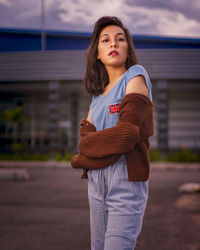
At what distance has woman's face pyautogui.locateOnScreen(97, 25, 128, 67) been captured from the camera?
6.64 feet

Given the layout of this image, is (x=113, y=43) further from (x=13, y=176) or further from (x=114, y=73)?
(x=13, y=176)

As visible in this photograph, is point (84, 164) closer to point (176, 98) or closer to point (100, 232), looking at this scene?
point (100, 232)

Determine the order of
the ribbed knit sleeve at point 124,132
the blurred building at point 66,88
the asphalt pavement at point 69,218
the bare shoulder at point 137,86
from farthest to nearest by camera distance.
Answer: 1. the blurred building at point 66,88
2. the asphalt pavement at point 69,218
3. the bare shoulder at point 137,86
4. the ribbed knit sleeve at point 124,132

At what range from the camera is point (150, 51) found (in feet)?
55.5

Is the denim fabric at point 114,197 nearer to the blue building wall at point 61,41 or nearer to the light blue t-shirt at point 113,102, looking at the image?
the light blue t-shirt at point 113,102

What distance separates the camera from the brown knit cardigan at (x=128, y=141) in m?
1.76

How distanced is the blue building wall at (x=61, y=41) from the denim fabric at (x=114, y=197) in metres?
24.3

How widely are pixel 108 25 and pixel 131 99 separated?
0.55 meters

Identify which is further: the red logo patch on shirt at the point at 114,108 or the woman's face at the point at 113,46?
the woman's face at the point at 113,46

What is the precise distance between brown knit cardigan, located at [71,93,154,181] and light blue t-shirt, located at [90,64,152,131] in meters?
0.09

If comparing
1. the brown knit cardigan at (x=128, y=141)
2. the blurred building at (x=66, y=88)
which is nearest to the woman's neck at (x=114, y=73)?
the brown knit cardigan at (x=128, y=141)

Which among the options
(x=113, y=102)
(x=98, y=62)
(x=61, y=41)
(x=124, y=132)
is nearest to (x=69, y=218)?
(x=98, y=62)

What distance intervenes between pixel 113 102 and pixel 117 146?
29 cm

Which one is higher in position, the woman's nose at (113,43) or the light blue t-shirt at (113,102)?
the woman's nose at (113,43)
